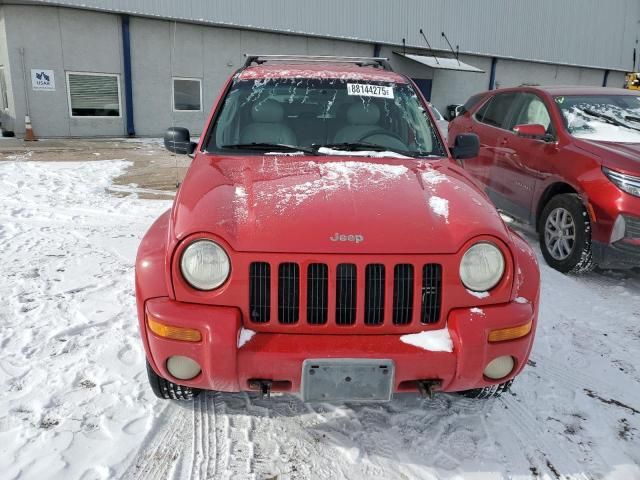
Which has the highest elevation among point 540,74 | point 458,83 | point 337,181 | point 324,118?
point 540,74

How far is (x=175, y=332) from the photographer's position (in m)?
2.17

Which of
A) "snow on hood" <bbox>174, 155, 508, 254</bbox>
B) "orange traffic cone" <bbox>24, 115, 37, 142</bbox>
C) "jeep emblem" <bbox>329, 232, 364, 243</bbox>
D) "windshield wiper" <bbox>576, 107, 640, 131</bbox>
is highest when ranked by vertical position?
"windshield wiper" <bbox>576, 107, 640, 131</bbox>

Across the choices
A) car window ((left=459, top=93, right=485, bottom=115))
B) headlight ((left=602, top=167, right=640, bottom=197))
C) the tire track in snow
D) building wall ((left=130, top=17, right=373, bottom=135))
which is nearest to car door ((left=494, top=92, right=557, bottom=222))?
headlight ((left=602, top=167, right=640, bottom=197))

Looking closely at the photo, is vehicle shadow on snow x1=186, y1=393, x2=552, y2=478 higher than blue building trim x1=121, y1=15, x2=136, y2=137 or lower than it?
lower

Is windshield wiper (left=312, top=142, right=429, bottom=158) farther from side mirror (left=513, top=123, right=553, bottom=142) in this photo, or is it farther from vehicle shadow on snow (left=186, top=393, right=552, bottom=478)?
side mirror (left=513, top=123, right=553, bottom=142)

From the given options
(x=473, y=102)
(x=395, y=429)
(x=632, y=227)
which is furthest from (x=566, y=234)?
(x=395, y=429)

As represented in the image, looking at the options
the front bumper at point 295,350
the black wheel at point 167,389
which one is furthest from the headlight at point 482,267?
the black wheel at point 167,389

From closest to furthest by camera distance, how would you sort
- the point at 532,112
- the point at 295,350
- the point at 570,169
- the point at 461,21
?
the point at 295,350 < the point at 570,169 < the point at 532,112 < the point at 461,21

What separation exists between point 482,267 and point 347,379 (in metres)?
0.78

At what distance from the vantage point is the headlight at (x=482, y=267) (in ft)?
7.45

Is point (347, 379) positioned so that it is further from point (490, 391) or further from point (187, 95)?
point (187, 95)

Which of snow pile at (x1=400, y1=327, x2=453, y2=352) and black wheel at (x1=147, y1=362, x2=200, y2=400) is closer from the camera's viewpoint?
snow pile at (x1=400, y1=327, x2=453, y2=352)

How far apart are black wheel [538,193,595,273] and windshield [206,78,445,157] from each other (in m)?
2.02

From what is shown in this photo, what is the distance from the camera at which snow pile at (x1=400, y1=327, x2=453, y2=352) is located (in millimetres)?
2172
